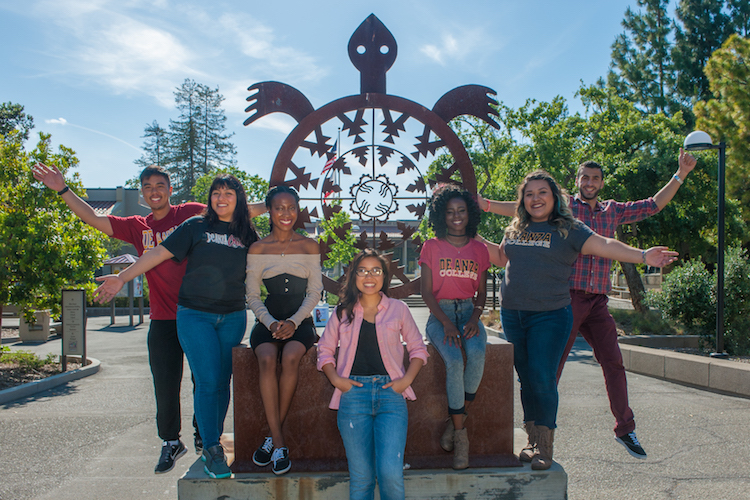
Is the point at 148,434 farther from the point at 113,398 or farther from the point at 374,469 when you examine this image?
the point at 374,469

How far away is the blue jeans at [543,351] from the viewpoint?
321 centimetres

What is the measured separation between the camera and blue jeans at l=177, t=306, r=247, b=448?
318cm

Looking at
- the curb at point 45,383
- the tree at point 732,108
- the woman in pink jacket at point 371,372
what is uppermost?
the tree at point 732,108

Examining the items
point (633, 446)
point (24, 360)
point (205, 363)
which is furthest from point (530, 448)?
point (24, 360)

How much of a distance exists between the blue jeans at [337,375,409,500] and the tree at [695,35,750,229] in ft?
49.9

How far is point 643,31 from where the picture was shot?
3123cm

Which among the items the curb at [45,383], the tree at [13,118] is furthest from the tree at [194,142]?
the curb at [45,383]

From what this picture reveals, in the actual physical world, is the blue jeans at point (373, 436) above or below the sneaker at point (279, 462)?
above

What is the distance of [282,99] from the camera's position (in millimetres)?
4531

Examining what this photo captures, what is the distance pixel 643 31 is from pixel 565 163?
22.6 meters

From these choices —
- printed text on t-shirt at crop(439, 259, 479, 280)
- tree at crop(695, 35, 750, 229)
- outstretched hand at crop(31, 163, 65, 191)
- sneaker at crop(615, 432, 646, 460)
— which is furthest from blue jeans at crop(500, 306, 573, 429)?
tree at crop(695, 35, 750, 229)

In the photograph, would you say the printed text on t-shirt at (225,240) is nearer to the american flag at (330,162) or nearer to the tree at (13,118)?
the american flag at (330,162)

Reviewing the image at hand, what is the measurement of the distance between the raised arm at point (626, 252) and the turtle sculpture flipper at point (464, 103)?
170cm

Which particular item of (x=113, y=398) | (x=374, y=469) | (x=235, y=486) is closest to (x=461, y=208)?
(x=374, y=469)
